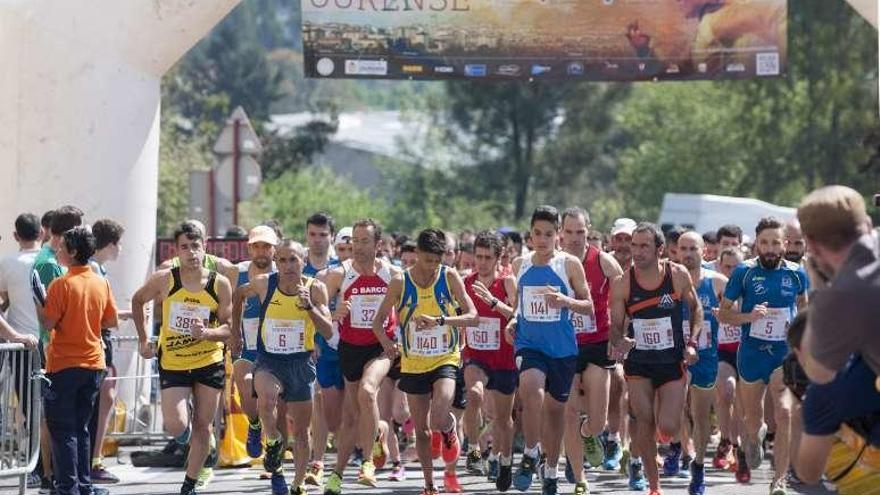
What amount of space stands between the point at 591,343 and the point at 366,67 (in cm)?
706

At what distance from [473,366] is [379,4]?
6622mm

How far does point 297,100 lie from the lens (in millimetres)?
111000

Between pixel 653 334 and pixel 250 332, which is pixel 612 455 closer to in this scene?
pixel 653 334

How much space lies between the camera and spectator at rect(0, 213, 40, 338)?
42.1 feet

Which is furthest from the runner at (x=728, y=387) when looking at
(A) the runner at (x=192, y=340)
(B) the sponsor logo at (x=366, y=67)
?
(B) the sponsor logo at (x=366, y=67)

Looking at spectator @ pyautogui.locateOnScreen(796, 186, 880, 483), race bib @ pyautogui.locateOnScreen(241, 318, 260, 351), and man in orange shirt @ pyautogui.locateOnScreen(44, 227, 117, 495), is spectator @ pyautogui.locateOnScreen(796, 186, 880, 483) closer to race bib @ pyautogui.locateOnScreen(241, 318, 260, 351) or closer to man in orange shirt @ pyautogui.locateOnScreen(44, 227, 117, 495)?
man in orange shirt @ pyautogui.locateOnScreen(44, 227, 117, 495)

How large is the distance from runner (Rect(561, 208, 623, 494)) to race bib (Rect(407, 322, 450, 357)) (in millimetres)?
1060

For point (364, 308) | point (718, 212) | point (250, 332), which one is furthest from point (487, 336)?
point (718, 212)

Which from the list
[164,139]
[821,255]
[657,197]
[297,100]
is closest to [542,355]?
[821,255]

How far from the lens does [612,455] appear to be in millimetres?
15062

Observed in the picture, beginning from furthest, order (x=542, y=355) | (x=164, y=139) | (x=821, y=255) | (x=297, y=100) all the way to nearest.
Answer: (x=297, y=100)
(x=164, y=139)
(x=542, y=355)
(x=821, y=255)

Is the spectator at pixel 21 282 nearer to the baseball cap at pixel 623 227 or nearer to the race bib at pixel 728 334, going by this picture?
the baseball cap at pixel 623 227

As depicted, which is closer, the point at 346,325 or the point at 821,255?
the point at 821,255

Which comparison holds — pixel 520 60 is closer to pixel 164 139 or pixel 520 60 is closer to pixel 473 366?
pixel 473 366
